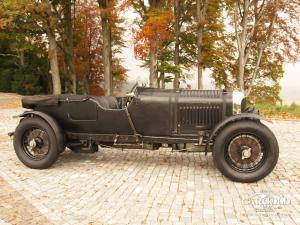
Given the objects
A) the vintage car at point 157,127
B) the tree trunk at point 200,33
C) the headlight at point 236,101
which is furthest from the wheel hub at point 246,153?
the tree trunk at point 200,33

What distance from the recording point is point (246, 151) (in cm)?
586

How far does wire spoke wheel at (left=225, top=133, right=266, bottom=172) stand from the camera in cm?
591

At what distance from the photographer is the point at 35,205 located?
490 cm

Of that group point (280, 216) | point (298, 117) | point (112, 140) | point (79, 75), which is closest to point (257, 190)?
point (280, 216)

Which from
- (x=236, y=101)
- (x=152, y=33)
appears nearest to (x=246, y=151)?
(x=236, y=101)

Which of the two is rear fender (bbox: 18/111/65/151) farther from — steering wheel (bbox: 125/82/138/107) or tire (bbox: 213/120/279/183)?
tire (bbox: 213/120/279/183)

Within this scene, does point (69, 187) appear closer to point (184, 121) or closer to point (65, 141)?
point (65, 141)

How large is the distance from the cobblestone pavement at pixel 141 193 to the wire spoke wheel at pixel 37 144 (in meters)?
0.32

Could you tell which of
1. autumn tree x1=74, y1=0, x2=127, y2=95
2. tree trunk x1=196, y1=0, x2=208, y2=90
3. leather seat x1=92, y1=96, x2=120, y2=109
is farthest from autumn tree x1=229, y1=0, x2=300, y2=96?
leather seat x1=92, y1=96, x2=120, y2=109

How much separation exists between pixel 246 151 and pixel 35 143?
3802mm

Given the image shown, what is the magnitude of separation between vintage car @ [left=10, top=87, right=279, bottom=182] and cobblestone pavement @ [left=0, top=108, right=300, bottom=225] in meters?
0.37

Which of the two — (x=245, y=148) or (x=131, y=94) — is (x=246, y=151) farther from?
(x=131, y=94)

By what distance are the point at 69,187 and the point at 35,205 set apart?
31.8 inches

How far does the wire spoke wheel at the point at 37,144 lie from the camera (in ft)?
22.0
